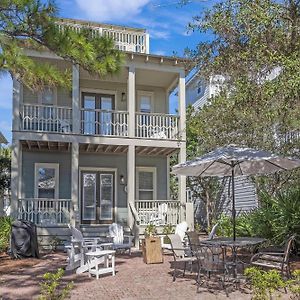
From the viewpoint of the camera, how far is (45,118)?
1489 centimetres

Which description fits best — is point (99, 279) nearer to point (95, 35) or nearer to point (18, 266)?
point (18, 266)

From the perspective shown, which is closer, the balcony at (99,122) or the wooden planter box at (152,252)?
the wooden planter box at (152,252)

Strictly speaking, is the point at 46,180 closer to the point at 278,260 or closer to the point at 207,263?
the point at 207,263

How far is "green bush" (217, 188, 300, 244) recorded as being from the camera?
1098 cm

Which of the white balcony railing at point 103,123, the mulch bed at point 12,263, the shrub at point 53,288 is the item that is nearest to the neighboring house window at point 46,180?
the white balcony railing at point 103,123

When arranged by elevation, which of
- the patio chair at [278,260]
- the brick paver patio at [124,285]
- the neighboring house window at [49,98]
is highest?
the neighboring house window at [49,98]

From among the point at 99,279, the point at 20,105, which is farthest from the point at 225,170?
the point at 20,105

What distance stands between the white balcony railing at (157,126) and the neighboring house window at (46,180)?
3.64m

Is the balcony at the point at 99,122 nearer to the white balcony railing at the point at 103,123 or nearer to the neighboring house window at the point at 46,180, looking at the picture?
the white balcony railing at the point at 103,123

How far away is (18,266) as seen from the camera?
1030cm

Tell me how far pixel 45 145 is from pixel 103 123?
7.70ft

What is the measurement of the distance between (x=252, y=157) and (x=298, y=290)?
162 inches

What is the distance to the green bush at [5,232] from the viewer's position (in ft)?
41.2

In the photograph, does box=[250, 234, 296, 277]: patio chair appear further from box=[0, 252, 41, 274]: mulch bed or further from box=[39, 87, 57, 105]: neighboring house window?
box=[39, 87, 57, 105]: neighboring house window
